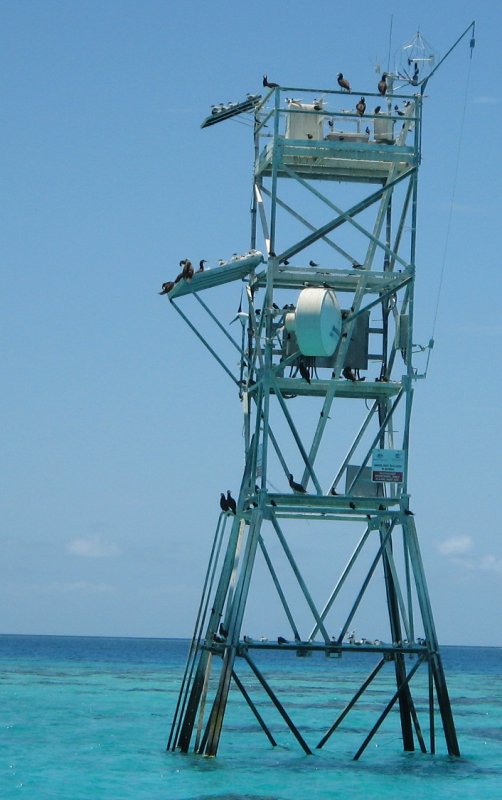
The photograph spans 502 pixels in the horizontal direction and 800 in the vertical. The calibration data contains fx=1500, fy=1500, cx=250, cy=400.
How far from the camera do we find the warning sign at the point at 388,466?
124 ft

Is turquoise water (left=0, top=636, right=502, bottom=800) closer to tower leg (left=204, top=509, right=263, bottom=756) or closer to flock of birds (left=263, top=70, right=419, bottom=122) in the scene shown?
tower leg (left=204, top=509, right=263, bottom=756)

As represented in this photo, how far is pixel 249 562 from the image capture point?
36.6 metres

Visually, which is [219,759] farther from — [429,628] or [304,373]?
[304,373]

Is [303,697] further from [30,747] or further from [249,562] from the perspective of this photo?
[249,562]

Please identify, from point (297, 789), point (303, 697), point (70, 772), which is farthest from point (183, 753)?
point (303, 697)

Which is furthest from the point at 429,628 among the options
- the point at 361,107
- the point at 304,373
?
the point at 361,107

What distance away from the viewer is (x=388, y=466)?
37781 millimetres

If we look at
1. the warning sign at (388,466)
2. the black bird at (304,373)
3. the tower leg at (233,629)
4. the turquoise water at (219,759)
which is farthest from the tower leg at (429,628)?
the black bird at (304,373)

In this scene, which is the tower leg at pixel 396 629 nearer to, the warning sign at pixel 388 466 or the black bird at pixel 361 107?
the warning sign at pixel 388 466

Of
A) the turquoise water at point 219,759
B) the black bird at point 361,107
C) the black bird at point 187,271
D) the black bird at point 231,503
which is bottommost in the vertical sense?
the turquoise water at point 219,759

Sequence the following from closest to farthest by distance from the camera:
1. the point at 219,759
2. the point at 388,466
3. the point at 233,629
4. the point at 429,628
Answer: the point at 233,629 → the point at 429,628 → the point at 388,466 → the point at 219,759

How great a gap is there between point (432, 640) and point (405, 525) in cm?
293

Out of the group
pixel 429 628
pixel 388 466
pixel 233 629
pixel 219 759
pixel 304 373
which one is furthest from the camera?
pixel 219 759

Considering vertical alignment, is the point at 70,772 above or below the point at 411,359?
below
